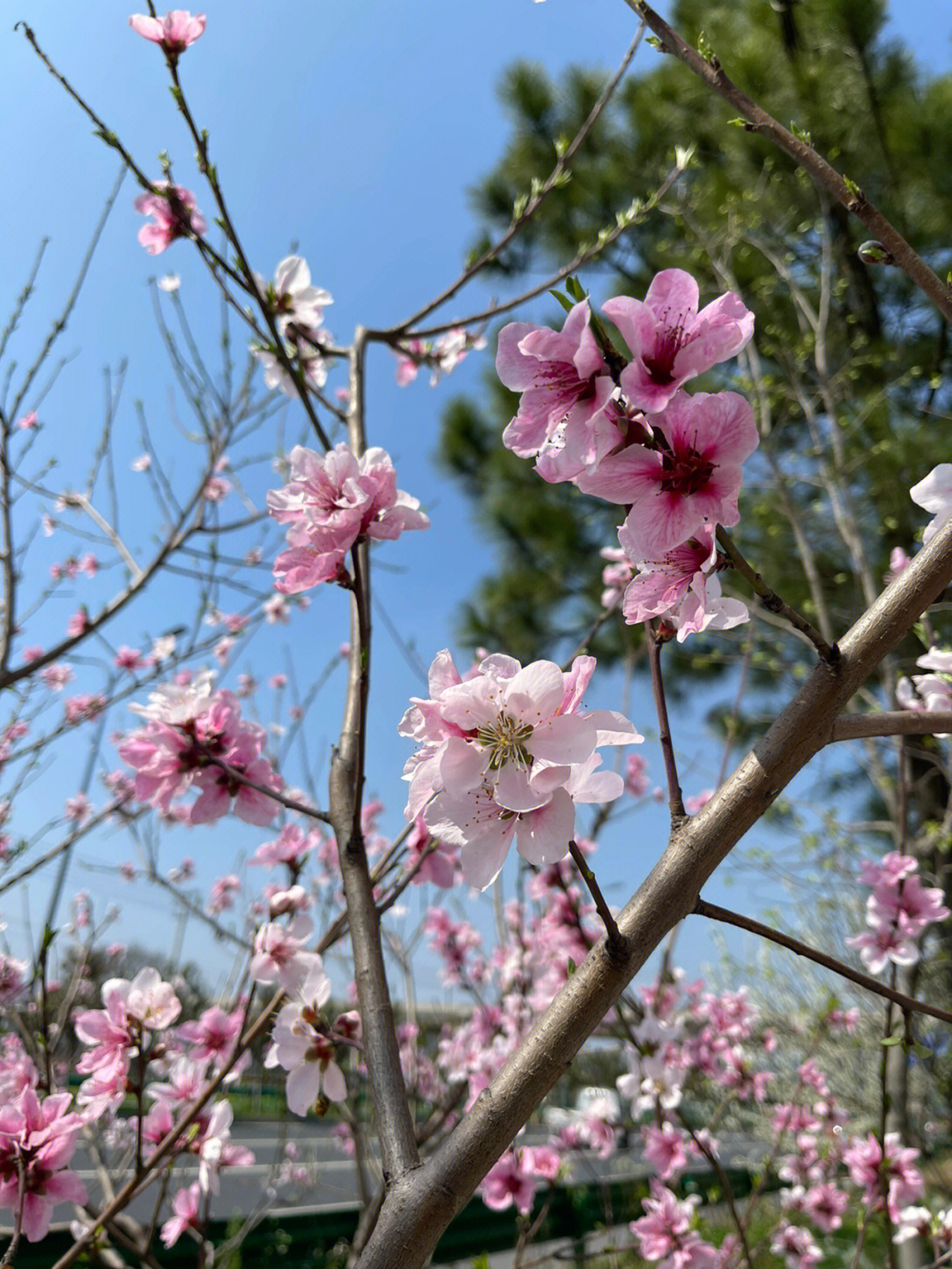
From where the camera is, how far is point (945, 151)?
6215 millimetres

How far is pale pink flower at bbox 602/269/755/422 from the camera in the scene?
53 centimetres

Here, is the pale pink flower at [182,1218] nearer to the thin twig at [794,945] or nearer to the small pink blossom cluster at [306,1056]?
the small pink blossom cluster at [306,1056]

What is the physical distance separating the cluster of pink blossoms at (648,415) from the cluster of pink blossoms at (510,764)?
12 centimetres

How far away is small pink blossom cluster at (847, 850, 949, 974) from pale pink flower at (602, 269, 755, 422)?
144 centimetres

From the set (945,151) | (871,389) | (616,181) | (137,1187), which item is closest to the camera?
(137,1187)

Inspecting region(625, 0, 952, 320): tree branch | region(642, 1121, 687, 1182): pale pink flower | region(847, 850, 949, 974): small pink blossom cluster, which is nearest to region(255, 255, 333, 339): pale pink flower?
region(625, 0, 952, 320): tree branch

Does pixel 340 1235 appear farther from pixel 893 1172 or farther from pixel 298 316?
pixel 298 316

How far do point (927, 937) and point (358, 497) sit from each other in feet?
15.0

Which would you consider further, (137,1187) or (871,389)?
(871,389)

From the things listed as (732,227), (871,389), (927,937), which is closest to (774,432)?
(732,227)

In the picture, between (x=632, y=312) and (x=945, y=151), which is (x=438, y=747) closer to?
(x=632, y=312)

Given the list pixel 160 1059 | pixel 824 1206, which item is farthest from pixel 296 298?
pixel 824 1206

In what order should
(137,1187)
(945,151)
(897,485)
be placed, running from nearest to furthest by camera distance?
1. (137,1187)
2. (897,485)
3. (945,151)

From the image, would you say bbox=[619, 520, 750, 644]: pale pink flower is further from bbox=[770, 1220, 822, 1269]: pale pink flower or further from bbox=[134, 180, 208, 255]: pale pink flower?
bbox=[770, 1220, 822, 1269]: pale pink flower
